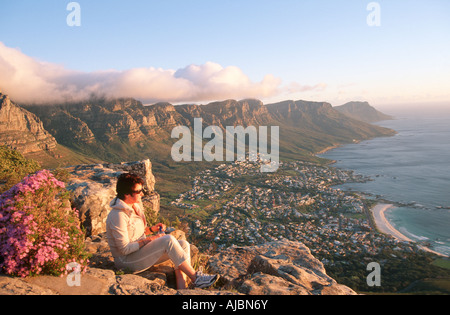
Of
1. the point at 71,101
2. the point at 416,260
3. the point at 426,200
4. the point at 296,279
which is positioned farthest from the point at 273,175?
the point at 71,101

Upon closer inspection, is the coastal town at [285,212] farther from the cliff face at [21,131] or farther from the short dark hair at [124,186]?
the cliff face at [21,131]

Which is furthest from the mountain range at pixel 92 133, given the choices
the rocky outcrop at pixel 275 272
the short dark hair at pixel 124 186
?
the short dark hair at pixel 124 186

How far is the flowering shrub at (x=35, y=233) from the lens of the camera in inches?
156

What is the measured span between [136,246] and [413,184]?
4622 inches

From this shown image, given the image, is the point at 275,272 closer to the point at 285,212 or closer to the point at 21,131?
the point at 285,212

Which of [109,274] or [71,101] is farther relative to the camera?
[71,101]

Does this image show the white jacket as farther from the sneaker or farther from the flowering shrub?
the sneaker

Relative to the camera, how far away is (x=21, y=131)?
111688 mm

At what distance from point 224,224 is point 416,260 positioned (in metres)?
36.8

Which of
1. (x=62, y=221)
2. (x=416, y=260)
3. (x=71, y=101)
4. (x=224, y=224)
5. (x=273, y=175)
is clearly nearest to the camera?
(x=62, y=221)

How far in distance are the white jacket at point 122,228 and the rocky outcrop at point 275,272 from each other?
2.60 m

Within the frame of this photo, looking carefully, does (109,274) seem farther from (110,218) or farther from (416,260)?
(416,260)

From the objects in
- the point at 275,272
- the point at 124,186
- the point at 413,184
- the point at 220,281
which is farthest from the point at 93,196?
the point at 413,184

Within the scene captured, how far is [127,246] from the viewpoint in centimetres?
520
